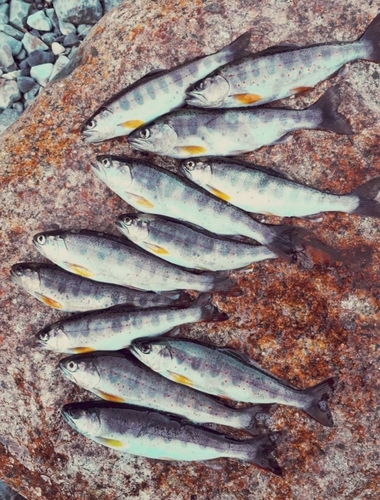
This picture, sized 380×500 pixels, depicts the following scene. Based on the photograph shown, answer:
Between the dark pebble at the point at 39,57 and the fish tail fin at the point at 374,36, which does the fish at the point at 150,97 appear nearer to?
the fish tail fin at the point at 374,36

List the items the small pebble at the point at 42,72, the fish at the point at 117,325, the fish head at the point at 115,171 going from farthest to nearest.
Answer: the small pebble at the point at 42,72, the fish at the point at 117,325, the fish head at the point at 115,171

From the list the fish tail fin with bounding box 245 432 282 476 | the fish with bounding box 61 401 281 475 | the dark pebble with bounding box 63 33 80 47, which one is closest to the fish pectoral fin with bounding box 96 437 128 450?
the fish with bounding box 61 401 281 475

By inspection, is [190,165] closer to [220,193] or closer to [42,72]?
[220,193]

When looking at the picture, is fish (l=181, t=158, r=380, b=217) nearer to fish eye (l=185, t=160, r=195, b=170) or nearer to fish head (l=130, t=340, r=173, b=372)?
fish eye (l=185, t=160, r=195, b=170)

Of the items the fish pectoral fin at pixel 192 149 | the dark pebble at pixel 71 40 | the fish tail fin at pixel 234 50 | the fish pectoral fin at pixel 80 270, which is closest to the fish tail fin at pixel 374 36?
the fish tail fin at pixel 234 50

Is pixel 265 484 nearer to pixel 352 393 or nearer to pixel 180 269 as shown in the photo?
pixel 352 393

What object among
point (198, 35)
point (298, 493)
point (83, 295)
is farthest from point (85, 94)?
point (298, 493)

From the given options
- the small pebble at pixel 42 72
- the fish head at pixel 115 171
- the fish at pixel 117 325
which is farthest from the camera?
the small pebble at pixel 42 72

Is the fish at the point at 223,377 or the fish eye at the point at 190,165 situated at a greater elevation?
the fish eye at the point at 190,165
